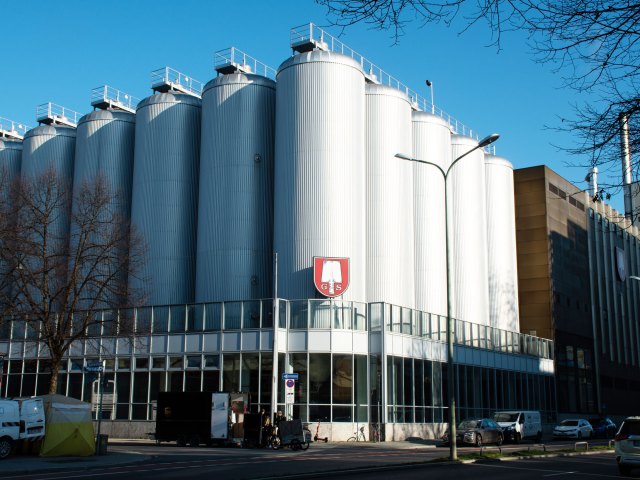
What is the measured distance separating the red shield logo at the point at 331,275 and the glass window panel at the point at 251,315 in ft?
14.6

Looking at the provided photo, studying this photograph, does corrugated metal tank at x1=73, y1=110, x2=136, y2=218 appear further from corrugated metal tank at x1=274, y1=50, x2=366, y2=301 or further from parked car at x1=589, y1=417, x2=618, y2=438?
parked car at x1=589, y1=417, x2=618, y2=438

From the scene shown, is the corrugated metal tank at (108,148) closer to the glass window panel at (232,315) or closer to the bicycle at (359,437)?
the glass window panel at (232,315)

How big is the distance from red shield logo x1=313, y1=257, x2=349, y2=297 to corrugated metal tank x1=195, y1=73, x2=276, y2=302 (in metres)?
5.56

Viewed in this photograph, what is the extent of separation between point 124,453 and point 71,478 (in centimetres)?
1228

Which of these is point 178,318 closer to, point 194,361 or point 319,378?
point 194,361

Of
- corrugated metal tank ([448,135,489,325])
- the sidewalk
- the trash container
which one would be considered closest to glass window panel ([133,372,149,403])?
the sidewalk

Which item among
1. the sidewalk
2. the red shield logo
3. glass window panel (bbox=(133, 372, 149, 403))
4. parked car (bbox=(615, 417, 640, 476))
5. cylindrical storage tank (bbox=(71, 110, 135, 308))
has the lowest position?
the sidewalk

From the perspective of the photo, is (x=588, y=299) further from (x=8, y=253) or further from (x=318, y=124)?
(x=8, y=253)

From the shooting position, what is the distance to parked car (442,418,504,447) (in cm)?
4212

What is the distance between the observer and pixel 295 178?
2071 inches

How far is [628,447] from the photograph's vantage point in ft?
73.9

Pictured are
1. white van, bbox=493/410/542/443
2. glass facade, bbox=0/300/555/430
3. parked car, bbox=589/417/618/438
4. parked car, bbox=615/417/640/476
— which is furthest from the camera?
parked car, bbox=589/417/618/438

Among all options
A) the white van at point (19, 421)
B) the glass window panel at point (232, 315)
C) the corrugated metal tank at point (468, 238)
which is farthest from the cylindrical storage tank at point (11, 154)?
the white van at point (19, 421)

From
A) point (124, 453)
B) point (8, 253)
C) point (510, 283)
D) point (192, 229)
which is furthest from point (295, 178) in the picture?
point (510, 283)
